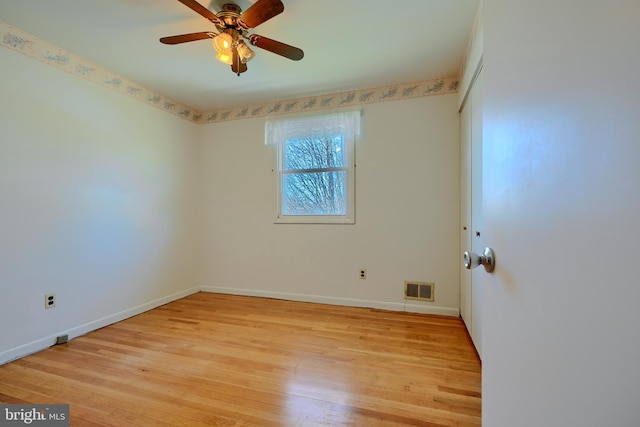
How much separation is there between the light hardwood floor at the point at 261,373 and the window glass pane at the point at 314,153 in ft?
5.57

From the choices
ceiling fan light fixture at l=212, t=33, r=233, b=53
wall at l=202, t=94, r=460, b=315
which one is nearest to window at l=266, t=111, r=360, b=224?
wall at l=202, t=94, r=460, b=315

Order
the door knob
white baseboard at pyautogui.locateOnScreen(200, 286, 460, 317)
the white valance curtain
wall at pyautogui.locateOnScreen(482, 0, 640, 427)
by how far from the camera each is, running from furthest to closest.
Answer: the white valance curtain, white baseboard at pyautogui.locateOnScreen(200, 286, 460, 317), the door knob, wall at pyautogui.locateOnScreen(482, 0, 640, 427)

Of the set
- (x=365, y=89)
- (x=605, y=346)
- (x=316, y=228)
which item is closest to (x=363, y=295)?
(x=316, y=228)

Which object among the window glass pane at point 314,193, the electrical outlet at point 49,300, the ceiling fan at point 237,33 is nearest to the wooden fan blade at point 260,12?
the ceiling fan at point 237,33

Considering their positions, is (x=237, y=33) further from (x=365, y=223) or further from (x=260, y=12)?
(x=365, y=223)

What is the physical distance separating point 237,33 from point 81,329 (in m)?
2.71

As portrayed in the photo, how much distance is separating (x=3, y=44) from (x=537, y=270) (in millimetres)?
3252

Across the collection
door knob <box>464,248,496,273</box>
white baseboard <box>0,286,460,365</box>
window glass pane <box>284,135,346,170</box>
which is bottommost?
white baseboard <box>0,286,460,365</box>

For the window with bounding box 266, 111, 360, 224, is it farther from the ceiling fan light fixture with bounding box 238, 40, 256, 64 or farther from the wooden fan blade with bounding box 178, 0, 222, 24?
the wooden fan blade with bounding box 178, 0, 222, 24

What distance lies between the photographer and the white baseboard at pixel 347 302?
272 centimetres

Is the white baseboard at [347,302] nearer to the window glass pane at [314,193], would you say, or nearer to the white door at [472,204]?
the white door at [472,204]

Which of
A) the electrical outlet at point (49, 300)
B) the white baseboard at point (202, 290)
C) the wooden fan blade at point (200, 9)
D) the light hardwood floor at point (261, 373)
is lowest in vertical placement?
the light hardwood floor at point (261, 373)

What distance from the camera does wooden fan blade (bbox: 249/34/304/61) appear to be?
175cm

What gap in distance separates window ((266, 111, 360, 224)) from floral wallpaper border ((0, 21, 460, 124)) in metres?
0.18
